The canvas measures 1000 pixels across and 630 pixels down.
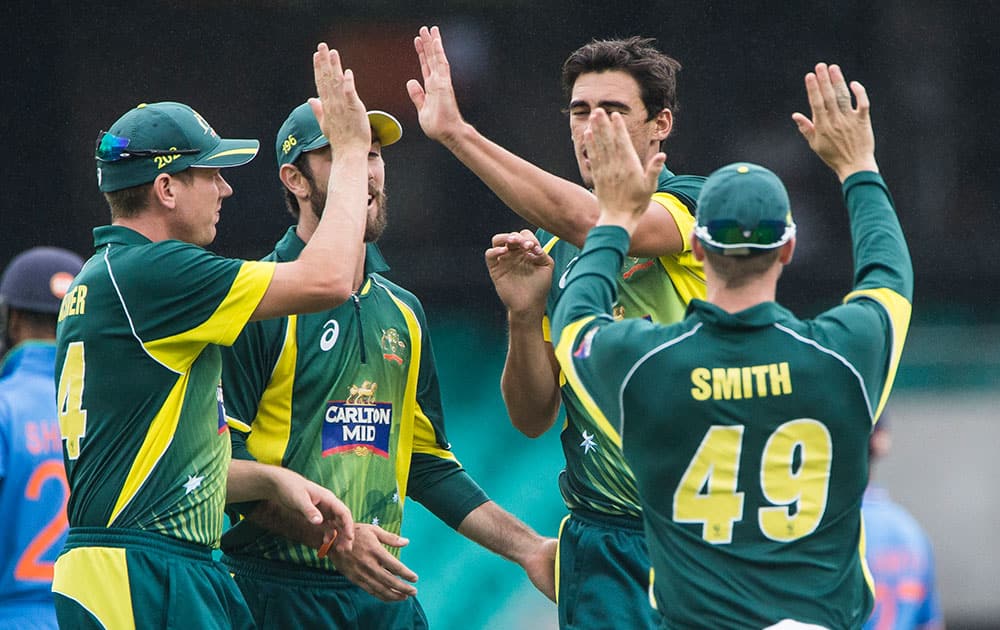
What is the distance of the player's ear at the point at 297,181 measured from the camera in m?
5.13

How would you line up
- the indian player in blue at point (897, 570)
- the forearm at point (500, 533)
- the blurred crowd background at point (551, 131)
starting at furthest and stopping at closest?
the blurred crowd background at point (551, 131), the indian player in blue at point (897, 570), the forearm at point (500, 533)

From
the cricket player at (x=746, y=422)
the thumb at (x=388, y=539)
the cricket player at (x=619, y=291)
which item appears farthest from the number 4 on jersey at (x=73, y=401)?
the cricket player at (x=746, y=422)

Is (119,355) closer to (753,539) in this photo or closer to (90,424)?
(90,424)

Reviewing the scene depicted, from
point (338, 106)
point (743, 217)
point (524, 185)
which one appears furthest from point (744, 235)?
point (338, 106)

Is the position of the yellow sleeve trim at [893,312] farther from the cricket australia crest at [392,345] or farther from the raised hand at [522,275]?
the cricket australia crest at [392,345]

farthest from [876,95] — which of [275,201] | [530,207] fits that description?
[530,207]

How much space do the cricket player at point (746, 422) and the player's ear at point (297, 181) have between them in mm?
1737

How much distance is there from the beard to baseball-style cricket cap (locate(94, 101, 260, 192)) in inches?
22.6

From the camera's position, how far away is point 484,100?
9.46m

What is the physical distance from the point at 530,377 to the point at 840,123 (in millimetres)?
1487

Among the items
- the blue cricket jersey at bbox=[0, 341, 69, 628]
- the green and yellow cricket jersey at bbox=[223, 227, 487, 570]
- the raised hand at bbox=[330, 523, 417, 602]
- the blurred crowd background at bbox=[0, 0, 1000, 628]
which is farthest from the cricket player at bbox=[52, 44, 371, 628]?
the blurred crowd background at bbox=[0, 0, 1000, 628]

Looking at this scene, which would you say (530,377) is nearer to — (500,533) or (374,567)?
Result: (500,533)

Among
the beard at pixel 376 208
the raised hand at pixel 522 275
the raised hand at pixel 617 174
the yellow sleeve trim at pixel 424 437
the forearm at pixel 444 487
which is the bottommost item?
the forearm at pixel 444 487

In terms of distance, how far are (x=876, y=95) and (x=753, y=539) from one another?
665 cm
